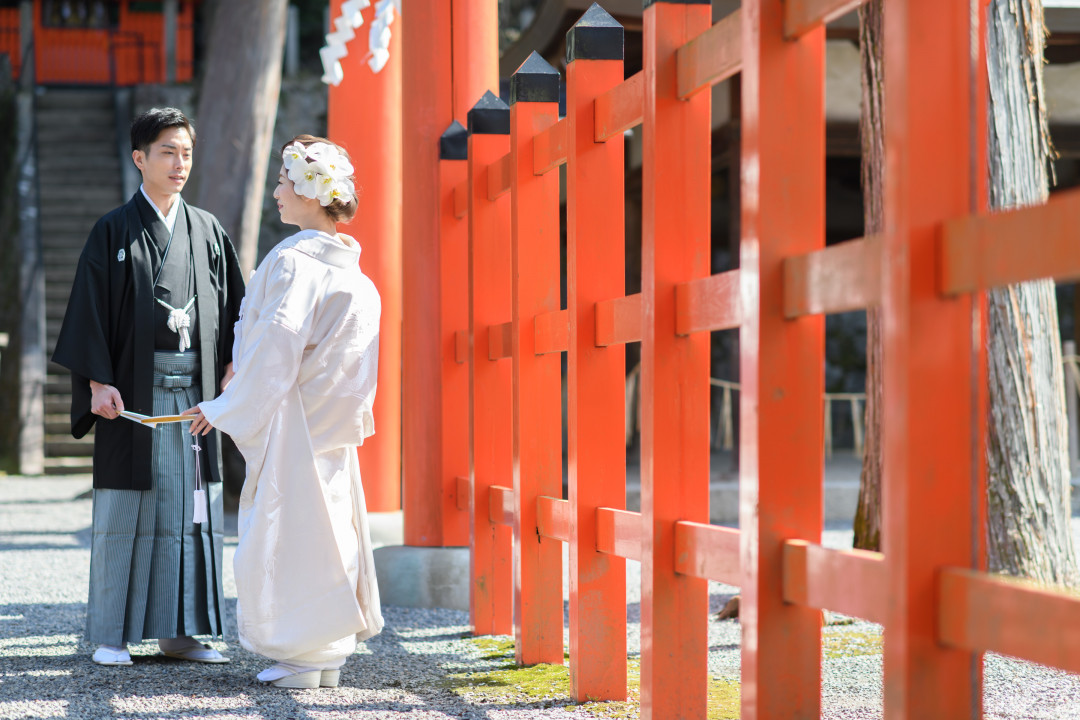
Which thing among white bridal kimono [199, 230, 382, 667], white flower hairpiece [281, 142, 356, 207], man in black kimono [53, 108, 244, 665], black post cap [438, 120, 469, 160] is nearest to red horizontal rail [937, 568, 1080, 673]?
white bridal kimono [199, 230, 382, 667]

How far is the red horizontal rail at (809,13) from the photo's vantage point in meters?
1.84

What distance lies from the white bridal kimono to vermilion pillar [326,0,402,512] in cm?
236

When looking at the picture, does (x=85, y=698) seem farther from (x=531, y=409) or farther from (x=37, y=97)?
(x=37, y=97)

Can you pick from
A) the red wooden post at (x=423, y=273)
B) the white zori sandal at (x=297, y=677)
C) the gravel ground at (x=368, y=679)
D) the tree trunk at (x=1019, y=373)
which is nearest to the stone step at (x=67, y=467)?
the gravel ground at (x=368, y=679)

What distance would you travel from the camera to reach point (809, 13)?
1922 mm

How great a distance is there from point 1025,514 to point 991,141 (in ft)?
4.27

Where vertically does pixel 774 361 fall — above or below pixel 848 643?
above

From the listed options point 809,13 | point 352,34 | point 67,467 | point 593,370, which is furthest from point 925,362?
point 67,467

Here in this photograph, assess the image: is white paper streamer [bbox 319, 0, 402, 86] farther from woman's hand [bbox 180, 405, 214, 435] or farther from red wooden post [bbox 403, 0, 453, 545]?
woman's hand [bbox 180, 405, 214, 435]

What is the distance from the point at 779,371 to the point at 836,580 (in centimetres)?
39

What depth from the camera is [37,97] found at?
50.1 feet

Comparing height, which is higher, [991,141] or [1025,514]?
[991,141]

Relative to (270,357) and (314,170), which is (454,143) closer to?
(314,170)

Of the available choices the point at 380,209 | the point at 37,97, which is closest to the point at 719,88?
the point at 380,209
